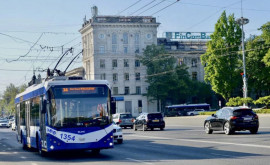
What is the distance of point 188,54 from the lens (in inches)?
4294

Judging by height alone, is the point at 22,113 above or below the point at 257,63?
below

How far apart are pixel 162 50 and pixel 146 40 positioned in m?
8.66

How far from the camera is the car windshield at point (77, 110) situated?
1775 cm

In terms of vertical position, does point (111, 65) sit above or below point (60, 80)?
above

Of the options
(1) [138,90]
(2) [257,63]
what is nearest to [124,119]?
(2) [257,63]

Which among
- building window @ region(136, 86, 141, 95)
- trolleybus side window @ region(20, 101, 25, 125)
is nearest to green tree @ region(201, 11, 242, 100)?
building window @ region(136, 86, 141, 95)

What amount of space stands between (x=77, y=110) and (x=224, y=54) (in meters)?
59.0

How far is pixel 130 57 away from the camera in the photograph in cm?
10462

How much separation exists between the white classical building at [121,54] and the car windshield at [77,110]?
82418mm

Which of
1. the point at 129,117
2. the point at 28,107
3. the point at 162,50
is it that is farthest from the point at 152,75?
the point at 28,107

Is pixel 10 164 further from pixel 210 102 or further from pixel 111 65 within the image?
pixel 210 102

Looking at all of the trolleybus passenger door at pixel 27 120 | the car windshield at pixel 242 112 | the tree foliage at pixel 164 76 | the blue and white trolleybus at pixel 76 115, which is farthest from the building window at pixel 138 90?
the blue and white trolleybus at pixel 76 115

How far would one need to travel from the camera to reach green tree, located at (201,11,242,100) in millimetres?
73375

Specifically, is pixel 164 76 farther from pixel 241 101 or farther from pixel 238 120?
pixel 238 120
